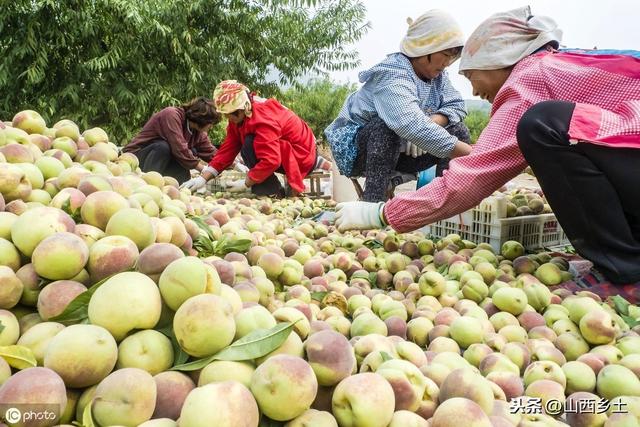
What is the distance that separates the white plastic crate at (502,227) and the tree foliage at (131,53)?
7.37 metres

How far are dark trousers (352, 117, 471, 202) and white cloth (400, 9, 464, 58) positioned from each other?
0.65 m

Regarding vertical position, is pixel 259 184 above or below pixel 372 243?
above

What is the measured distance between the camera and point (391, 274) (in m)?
2.67

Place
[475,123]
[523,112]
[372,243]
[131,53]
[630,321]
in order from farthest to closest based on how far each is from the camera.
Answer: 1. [475,123]
2. [131,53]
3. [372,243]
4. [523,112]
5. [630,321]

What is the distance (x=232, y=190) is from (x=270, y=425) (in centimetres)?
558

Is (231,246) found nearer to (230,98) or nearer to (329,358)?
(329,358)

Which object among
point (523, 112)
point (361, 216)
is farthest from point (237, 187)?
point (523, 112)

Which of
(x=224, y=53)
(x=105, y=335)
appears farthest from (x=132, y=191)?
(x=224, y=53)

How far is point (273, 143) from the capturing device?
575 cm

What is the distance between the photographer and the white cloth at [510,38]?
2.51 metres

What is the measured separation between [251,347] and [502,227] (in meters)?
2.28

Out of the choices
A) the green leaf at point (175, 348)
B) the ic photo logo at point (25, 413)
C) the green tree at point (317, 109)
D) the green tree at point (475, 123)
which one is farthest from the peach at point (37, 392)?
the green tree at point (475, 123)

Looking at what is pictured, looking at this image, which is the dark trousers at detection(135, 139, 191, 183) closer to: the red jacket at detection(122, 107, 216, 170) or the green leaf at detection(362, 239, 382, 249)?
the red jacket at detection(122, 107, 216, 170)

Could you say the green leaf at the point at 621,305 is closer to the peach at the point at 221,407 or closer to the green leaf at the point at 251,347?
the green leaf at the point at 251,347
